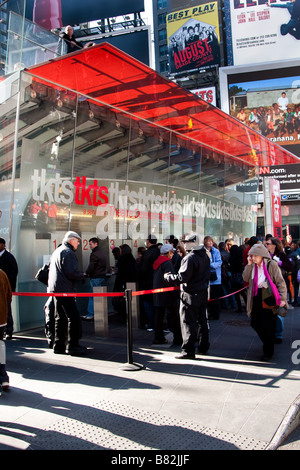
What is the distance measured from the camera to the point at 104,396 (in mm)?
4941

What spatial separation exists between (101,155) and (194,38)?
3584 centimetres

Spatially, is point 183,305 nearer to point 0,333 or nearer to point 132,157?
point 0,333

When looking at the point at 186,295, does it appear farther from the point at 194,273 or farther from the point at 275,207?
the point at 275,207

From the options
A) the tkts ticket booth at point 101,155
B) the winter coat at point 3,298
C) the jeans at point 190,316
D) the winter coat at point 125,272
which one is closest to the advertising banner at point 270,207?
the tkts ticket booth at point 101,155

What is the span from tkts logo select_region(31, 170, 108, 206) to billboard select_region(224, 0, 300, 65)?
1281 inches

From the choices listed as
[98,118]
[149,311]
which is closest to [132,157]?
[98,118]

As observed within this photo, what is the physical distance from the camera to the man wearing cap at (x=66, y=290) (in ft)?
22.0

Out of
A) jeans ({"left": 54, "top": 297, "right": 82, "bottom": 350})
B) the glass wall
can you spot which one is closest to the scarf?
jeans ({"left": 54, "top": 297, "right": 82, "bottom": 350})

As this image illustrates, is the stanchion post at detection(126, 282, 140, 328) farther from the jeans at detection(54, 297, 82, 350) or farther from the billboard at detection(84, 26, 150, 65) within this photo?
the billboard at detection(84, 26, 150, 65)

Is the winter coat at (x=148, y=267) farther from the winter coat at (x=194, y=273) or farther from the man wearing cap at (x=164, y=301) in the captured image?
the winter coat at (x=194, y=273)

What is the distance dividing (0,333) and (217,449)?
271 cm

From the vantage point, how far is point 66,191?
33.2 ft

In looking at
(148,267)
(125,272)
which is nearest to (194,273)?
(148,267)

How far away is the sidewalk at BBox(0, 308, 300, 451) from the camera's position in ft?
12.7
